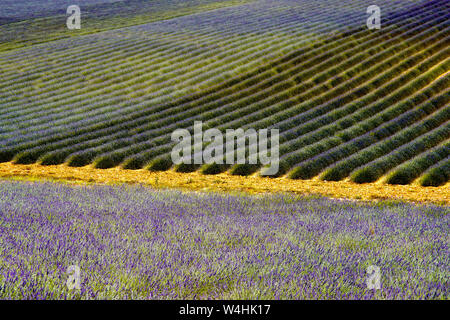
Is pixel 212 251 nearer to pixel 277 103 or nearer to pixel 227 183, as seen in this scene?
pixel 227 183

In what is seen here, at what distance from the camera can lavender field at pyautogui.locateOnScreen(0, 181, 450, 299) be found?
9.72ft

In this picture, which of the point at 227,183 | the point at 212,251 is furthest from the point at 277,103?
the point at 212,251

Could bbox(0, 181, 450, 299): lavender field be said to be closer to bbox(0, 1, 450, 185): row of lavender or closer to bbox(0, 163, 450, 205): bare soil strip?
bbox(0, 163, 450, 205): bare soil strip

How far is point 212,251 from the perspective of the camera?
3.92 m

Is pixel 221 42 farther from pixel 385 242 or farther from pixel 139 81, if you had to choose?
pixel 385 242

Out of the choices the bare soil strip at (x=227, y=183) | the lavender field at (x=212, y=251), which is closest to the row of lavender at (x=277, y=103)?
the bare soil strip at (x=227, y=183)

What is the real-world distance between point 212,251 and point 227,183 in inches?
270

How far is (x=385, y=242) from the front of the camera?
461 centimetres

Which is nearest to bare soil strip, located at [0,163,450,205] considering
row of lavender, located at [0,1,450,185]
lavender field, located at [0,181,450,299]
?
row of lavender, located at [0,1,450,185]

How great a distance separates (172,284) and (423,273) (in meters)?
1.93

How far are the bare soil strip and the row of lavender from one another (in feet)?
1.55

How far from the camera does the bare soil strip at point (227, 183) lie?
974 cm

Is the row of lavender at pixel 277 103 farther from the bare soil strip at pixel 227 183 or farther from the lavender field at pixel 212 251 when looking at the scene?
the lavender field at pixel 212 251
